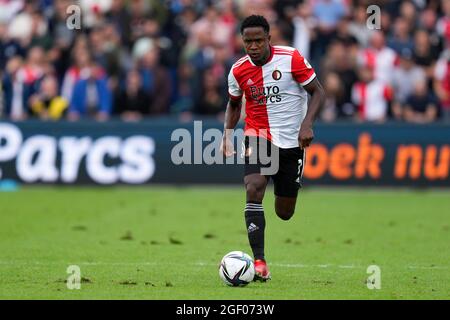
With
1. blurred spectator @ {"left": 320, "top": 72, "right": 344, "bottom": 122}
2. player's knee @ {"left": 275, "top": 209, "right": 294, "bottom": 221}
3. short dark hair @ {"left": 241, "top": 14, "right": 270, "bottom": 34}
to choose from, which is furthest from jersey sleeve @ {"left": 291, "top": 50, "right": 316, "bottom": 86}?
blurred spectator @ {"left": 320, "top": 72, "right": 344, "bottom": 122}

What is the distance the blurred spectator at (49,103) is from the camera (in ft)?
69.0

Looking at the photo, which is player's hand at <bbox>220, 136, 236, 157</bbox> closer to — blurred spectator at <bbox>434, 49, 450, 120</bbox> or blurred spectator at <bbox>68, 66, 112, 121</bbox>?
blurred spectator at <bbox>68, 66, 112, 121</bbox>

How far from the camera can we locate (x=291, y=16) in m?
21.4

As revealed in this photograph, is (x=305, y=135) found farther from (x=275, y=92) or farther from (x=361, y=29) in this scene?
(x=361, y=29)

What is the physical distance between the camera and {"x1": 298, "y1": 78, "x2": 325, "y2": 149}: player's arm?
957 cm

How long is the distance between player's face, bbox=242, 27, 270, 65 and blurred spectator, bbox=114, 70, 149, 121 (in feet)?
36.9

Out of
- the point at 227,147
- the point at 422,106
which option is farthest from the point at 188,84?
the point at 227,147

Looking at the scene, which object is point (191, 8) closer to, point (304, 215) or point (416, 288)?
point (304, 215)

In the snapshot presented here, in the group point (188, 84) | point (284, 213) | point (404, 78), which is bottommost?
point (284, 213)

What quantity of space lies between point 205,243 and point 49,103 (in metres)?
9.34

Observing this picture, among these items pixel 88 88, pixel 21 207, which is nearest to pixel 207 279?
pixel 21 207

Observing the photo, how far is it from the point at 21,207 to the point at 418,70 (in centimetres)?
870

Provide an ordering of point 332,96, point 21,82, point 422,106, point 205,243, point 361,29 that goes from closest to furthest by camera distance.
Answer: point 205,243
point 422,106
point 332,96
point 361,29
point 21,82

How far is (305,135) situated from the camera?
31.4 ft
